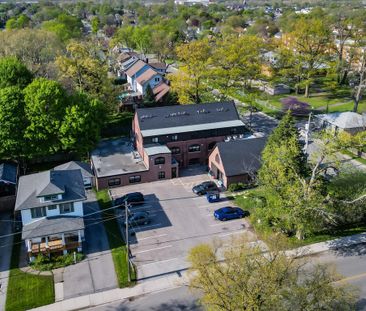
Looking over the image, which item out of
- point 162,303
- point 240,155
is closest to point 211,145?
point 240,155

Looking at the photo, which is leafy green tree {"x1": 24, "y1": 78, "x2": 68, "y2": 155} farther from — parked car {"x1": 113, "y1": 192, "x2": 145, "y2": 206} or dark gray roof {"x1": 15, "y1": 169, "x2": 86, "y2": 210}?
parked car {"x1": 113, "y1": 192, "x2": 145, "y2": 206}

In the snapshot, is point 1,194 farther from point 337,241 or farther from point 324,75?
point 324,75

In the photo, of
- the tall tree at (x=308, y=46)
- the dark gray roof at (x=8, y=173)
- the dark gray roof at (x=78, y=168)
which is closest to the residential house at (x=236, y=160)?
the dark gray roof at (x=78, y=168)

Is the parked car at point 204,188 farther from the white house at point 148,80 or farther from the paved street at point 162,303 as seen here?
the white house at point 148,80

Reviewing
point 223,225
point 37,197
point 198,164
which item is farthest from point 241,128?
point 37,197

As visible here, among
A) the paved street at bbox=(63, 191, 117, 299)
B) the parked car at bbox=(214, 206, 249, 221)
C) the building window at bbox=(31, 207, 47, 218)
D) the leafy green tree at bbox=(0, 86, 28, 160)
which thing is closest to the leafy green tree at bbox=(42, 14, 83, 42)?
the leafy green tree at bbox=(0, 86, 28, 160)

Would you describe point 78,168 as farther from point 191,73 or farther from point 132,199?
point 191,73
